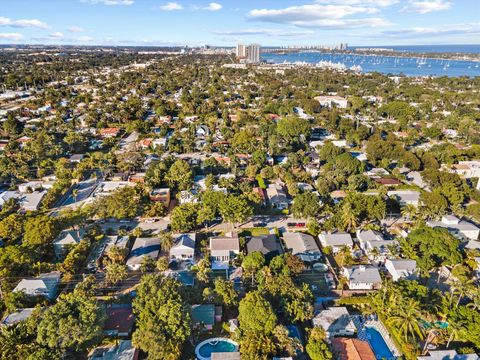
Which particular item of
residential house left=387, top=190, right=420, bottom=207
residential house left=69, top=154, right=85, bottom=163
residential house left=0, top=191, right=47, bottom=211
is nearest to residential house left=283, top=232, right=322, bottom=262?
residential house left=387, top=190, right=420, bottom=207

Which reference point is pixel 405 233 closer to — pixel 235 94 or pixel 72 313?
pixel 72 313

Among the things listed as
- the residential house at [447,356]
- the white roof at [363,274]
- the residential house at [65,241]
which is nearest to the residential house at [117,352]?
the residential house at [65,241]

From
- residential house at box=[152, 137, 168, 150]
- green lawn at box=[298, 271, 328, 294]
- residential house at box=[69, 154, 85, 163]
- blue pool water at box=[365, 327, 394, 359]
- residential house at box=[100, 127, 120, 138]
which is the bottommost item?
blue pool water at box=[365, 327, 394, 359]

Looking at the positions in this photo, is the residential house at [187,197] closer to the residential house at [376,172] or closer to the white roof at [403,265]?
the white roof at [403,265]

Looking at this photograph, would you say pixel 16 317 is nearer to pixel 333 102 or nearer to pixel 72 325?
pixel 72 325

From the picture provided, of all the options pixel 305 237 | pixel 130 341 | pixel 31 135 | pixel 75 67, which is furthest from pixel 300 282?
pixel 75 67

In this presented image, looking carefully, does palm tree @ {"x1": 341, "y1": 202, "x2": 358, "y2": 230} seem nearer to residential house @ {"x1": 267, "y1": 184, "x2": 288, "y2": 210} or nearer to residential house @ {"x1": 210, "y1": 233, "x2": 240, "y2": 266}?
residential house @ {"x1": 267, "y1": 184, "x2": 288, "y2": 210}
